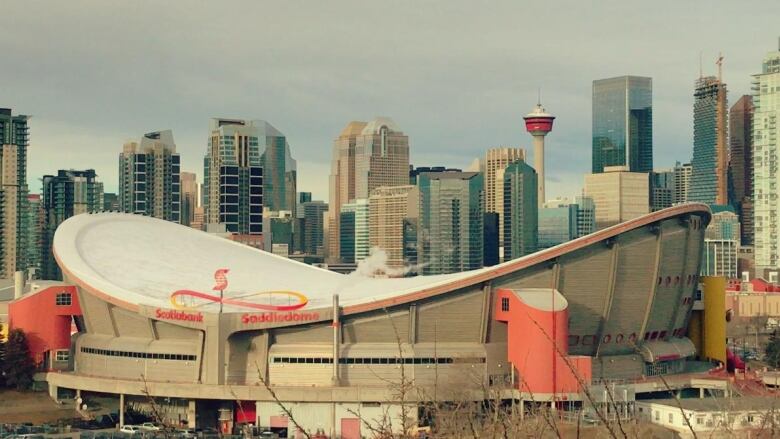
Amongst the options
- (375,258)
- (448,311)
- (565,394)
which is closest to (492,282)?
(448,311)

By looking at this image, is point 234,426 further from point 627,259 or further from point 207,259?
point 627,259

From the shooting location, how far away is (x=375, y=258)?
465ft

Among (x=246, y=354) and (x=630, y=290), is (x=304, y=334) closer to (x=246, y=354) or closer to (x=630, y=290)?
(x=246, y=354)

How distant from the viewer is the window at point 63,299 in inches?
3782

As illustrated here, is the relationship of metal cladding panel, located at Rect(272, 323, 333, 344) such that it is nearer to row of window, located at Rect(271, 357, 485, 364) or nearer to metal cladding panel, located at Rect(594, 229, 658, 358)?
row of window, located at Rect(271, 357, 485, 364)

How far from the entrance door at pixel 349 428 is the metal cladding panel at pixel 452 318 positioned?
287 inches

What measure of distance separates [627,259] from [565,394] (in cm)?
1309

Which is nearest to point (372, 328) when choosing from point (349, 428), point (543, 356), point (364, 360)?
point (364, 360)

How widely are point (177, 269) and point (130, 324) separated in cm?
822

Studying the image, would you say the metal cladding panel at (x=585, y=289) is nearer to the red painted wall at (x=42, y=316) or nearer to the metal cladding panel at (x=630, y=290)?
the metal cladding panel at (x=630, y=290)

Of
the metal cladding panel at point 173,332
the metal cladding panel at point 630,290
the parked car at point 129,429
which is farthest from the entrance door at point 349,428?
the metal cladding panel at point 630,290

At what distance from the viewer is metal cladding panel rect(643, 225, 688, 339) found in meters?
90.9

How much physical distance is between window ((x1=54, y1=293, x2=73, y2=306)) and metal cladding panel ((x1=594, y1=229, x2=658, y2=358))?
40.9 m

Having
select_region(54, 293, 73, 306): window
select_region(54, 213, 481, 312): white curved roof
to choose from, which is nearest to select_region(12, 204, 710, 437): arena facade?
select_region(54, 213, 481, 312): white curved roof
